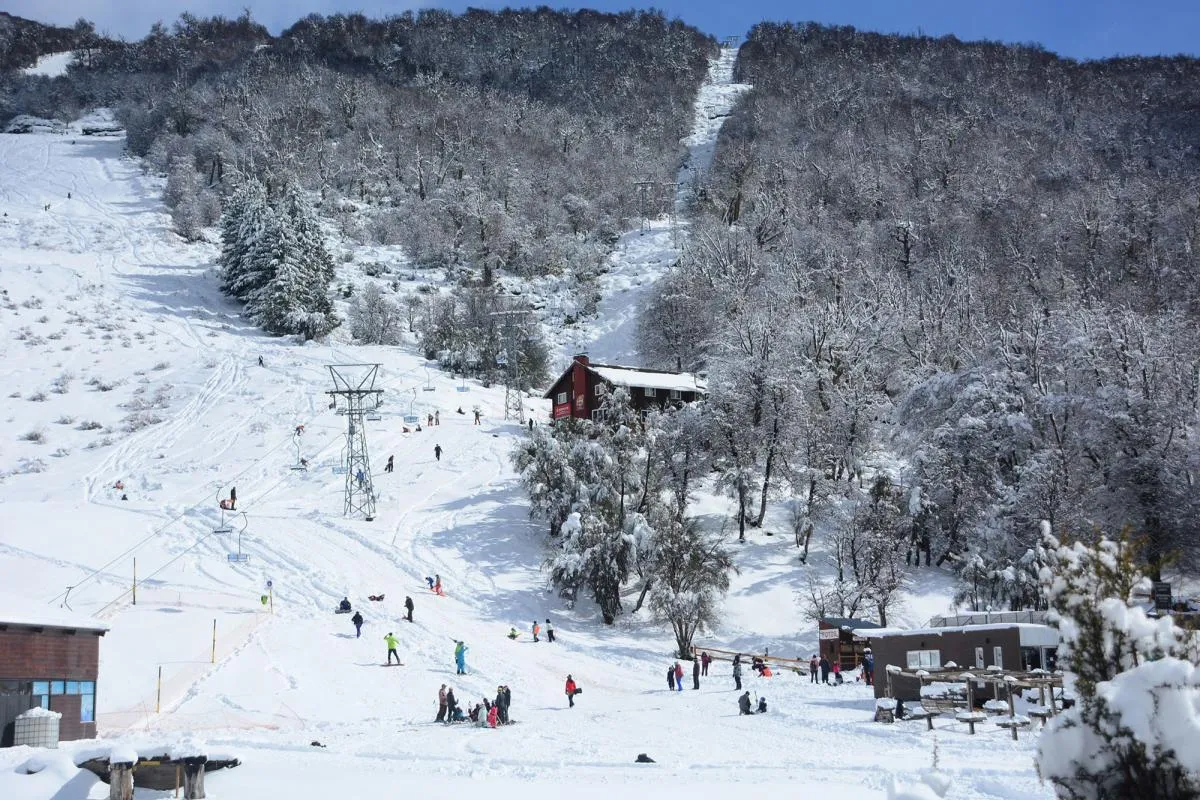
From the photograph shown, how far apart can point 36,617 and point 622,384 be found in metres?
37.1

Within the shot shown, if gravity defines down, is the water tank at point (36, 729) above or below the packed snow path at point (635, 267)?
below

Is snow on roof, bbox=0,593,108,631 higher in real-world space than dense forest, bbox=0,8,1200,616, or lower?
lower

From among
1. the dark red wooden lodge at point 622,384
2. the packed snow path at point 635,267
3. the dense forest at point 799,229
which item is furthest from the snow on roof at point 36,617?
the packed snow path at point 635,267

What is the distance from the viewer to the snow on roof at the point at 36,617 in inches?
794

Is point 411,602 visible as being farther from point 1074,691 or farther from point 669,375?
point 669,375

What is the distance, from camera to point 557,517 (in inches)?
1642

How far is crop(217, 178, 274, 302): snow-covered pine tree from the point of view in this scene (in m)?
75.9

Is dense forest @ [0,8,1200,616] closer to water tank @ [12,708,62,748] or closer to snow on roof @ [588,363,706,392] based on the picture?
snow on roof @ [588,363,706,392]

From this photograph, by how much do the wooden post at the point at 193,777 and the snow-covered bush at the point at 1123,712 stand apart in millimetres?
10145

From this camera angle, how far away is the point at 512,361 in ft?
218

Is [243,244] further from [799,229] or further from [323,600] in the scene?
[323,600]

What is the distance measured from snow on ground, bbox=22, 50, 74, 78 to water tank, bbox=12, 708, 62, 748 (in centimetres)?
16277

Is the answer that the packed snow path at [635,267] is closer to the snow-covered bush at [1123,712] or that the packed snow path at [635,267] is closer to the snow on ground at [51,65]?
the snow-covered bush at [1123,712]

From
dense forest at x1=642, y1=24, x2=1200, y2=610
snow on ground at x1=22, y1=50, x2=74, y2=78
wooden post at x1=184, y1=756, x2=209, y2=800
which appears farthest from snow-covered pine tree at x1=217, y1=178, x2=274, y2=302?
snow on ground at x1=22, y1=50, x2=74, y2=78
